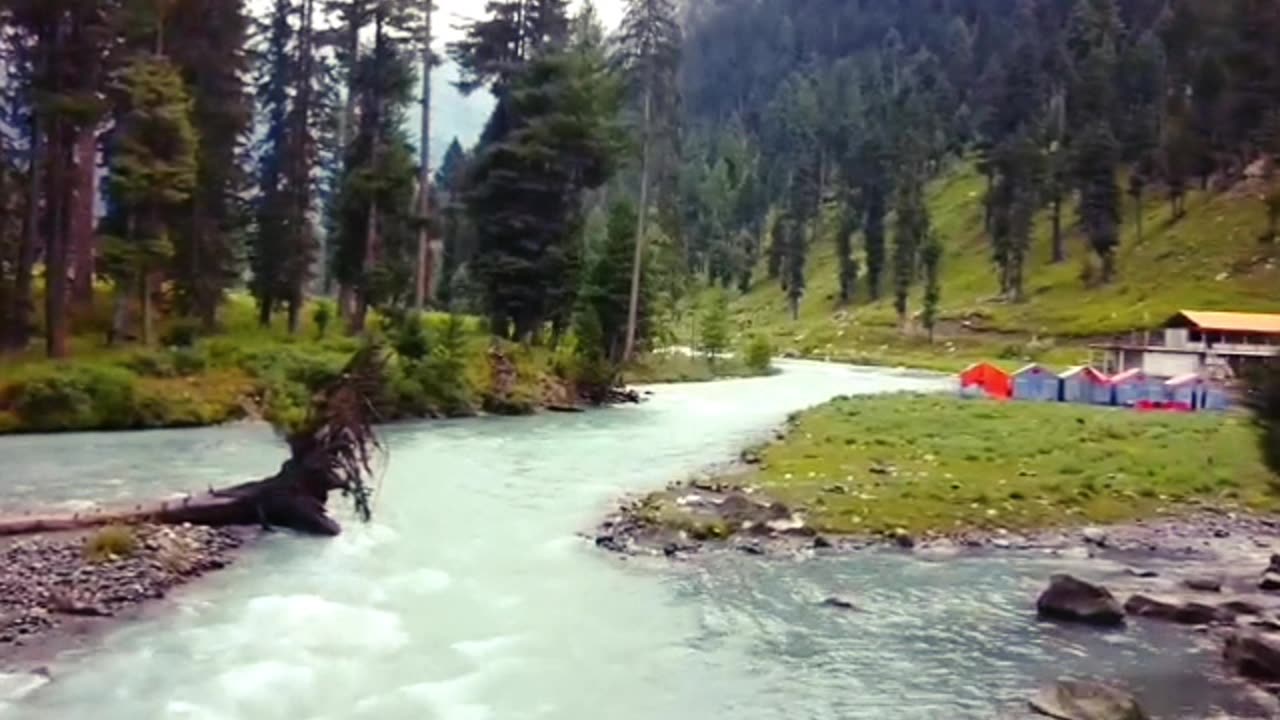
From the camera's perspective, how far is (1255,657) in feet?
57.7

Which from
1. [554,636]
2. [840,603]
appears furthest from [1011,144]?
[554,636]

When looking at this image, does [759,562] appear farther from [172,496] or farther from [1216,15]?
[1216,15]

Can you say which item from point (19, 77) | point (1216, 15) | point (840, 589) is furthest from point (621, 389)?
point (1216, 15)

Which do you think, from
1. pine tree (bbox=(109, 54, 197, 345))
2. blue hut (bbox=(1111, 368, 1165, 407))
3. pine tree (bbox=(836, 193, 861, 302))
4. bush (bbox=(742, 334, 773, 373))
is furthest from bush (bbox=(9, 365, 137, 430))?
pine tree (bbox=(836, 193, 861, 302))

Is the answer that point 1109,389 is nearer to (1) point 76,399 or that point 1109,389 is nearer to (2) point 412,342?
(2) point 412,342

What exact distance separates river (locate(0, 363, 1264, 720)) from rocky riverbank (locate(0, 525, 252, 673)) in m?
0.61

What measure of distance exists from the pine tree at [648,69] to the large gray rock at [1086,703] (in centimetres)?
4878

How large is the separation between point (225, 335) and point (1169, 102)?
9447cm

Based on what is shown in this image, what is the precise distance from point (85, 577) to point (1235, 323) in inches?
2399

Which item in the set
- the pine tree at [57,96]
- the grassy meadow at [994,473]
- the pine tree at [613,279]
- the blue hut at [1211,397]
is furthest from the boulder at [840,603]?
the pine tree at [613,279]

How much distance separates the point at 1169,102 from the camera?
115m

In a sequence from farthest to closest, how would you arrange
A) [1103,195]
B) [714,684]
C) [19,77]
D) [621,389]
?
[1103,195]
[621,389]
[19,77]
[714,684]

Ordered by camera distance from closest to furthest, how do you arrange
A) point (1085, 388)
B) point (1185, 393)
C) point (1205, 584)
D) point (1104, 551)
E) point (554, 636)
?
1. point (554, 636)
2. point (1205, 584)
3. point (1104, 551)
4. point (1185, 393)
5. point (1085, 388)

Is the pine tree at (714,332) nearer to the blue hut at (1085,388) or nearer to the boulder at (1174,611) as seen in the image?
the blue hut at (1085,388)
